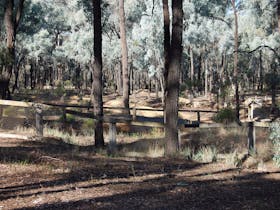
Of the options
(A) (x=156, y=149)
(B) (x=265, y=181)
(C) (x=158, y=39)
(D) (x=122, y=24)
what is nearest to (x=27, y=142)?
(A) (x=156, y=149)

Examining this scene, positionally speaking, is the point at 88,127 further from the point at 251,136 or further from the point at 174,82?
the point at 251,136

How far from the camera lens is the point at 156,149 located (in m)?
12.3

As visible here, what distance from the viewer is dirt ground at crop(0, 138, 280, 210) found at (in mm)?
5754

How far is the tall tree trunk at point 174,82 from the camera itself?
11.0 m

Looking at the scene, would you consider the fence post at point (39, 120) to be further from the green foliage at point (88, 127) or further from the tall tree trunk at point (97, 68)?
the green foliage at point (88, 127)

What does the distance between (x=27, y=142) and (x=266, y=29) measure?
4849 cm

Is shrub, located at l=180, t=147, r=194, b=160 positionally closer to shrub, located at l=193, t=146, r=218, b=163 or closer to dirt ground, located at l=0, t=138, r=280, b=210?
shrub, located at l=193, t=146, r=218, b=163

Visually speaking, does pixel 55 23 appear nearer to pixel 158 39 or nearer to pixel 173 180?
pixel 158 39

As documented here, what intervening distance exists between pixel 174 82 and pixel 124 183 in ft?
15.3

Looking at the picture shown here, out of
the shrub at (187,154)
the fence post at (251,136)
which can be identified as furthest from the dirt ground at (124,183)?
the fence post at (251,136)

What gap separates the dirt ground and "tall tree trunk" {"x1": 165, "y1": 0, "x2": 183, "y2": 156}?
0.97 metres

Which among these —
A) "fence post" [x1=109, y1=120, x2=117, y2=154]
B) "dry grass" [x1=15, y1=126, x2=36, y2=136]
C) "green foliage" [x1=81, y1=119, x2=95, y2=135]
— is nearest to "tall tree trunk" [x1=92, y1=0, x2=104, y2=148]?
"fence post" [x1=109, y1=120, x2=117, y2=154]

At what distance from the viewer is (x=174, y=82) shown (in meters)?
11.2

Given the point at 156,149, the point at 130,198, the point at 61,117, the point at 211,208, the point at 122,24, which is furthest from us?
the point at 122,24
